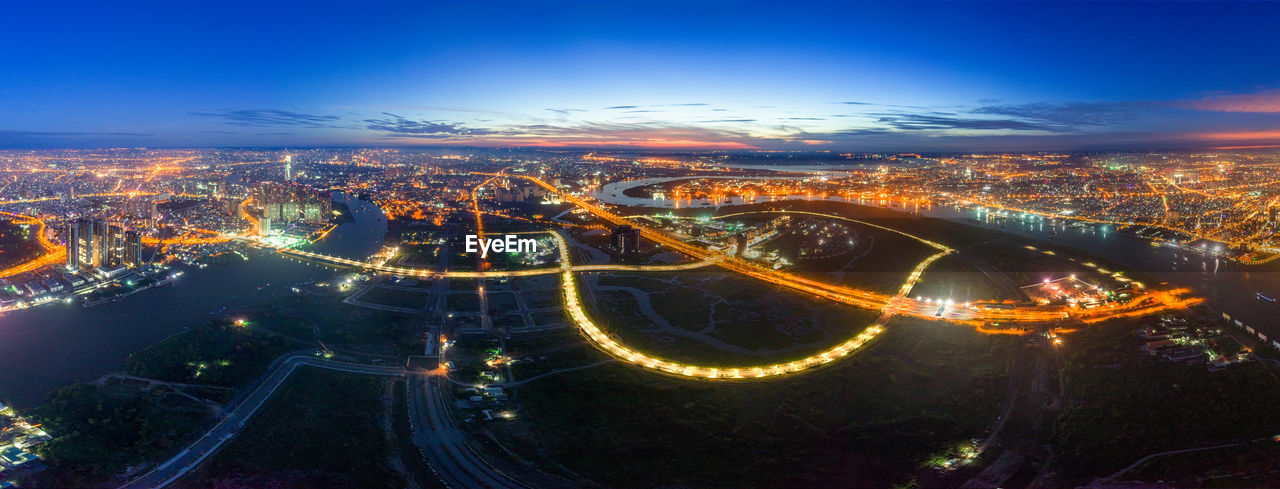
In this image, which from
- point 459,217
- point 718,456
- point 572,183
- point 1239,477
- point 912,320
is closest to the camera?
point 1239,477

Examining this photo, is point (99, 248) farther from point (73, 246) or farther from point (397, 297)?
point (397, 297)

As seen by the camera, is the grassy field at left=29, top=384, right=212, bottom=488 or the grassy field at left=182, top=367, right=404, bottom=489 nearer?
the grassy field at left=29, top=384, right=212, bottom=488

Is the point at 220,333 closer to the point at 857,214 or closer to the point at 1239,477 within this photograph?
the point at 1239,477

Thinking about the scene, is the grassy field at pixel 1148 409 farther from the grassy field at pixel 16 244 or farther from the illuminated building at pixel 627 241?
the grassy field at pixel 16 244

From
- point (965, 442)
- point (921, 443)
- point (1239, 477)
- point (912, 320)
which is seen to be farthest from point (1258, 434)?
point (912, 320)

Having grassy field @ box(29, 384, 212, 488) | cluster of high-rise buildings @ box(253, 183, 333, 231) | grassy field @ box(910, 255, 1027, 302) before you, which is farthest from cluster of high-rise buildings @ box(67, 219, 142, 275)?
grassy field @ box(910, 255, 1027, 302)

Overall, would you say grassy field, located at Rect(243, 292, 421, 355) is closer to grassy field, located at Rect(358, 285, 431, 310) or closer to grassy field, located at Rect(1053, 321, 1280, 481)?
grassy field, located at Rect(358, 285, 431, 310)
